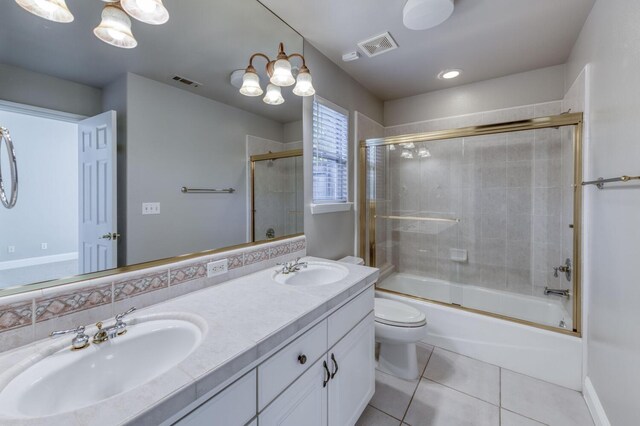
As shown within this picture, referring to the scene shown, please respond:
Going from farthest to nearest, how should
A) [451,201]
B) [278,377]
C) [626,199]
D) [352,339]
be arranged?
1. [451,201]
2. [352,339]
3. [626,199]
4. [278,377]

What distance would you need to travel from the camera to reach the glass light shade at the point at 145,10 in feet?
3.03

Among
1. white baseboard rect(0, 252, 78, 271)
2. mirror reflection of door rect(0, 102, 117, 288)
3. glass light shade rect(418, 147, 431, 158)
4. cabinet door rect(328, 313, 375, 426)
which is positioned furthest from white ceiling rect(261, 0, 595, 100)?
cabinet door rect(328, 313, 375, 426)

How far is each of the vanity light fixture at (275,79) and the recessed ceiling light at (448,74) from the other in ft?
5.40

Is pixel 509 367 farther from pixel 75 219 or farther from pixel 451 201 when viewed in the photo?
pixel 75 219

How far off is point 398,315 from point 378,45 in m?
2.10

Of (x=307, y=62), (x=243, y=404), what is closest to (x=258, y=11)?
(x=307, y=62)

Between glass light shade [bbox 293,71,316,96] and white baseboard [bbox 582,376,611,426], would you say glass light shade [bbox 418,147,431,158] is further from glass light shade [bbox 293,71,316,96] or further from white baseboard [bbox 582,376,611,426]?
white baseboard [bbox 582,376,611,426]

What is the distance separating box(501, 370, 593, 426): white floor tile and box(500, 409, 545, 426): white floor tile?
1.6 inches

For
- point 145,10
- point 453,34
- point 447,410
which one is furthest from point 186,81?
point 447,410

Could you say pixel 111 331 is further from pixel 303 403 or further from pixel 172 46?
pixel 172 46

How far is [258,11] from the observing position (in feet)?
5.28

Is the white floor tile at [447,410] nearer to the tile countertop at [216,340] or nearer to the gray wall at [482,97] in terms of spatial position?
the tile countertop at [216,340]

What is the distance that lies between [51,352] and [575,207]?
2800 millimetres

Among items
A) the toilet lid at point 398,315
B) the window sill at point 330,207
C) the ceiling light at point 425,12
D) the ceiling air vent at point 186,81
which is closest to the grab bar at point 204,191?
the ceiling air vent at point 186,81
